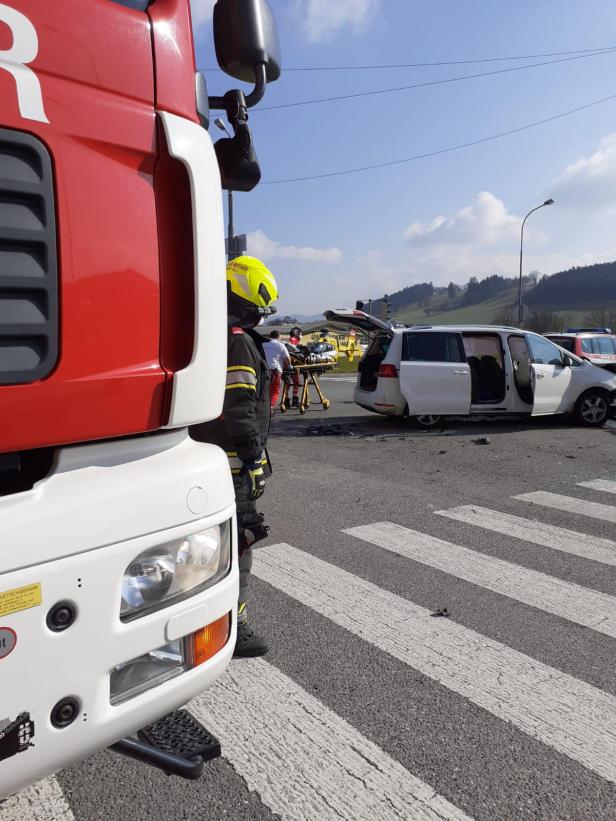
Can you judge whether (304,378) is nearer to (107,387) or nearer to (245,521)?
(245,521)

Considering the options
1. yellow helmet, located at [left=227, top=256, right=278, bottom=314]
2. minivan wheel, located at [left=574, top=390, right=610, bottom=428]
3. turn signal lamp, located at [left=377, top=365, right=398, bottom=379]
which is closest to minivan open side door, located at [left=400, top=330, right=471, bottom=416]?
turn signal lamp, located at [left=377, top=365, right=398, bottom=379]

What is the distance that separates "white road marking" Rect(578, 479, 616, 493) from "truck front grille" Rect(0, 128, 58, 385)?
22.3ft

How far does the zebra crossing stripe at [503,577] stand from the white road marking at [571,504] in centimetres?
175

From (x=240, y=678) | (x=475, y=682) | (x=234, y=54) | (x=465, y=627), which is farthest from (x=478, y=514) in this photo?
(x=234, y=54)

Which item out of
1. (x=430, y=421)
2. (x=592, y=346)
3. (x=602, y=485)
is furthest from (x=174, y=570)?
(x=592, y=346)

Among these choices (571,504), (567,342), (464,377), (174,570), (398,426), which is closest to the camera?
(174,570)

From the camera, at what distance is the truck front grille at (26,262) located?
1555mm

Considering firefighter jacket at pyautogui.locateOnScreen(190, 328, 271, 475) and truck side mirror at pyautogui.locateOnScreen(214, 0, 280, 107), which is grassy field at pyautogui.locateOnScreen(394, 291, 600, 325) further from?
truck side mirror at pyautogui.locateOnScreen(214, 0, 280, 107)

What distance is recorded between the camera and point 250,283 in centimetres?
337

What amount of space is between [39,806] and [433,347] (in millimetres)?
9627

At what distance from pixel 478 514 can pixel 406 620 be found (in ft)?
8.42

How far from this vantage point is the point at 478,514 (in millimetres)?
6145

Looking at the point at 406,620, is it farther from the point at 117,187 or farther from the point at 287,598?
the point at 117,187

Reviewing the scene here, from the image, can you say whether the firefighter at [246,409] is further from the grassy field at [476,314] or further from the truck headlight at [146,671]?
the grassy field at [476,314]
